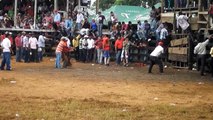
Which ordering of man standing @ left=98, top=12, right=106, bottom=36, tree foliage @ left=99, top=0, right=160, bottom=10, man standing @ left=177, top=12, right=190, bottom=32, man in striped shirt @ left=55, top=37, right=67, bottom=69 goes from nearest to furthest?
man in striped shirt @ left=55, top=37, right=67, bottom=69
man standing @ left=177, top=12, right=190, bottom=32
man standing @ left=98, top=12, right=106, bottom=36
tree foliage @ left=99, top=0, right=160, bottom=10

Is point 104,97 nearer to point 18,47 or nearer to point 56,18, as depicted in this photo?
point 18,47

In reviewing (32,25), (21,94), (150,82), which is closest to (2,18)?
(32,25)

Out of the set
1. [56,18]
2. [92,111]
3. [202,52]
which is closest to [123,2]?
[56,18]

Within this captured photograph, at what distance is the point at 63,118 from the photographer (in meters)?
9.59

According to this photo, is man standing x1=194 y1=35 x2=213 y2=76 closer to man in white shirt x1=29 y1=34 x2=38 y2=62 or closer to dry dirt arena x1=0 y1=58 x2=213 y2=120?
dry dirt arena x1=0 y1=58 x2=213 y2=120

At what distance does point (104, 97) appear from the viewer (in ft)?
42.4

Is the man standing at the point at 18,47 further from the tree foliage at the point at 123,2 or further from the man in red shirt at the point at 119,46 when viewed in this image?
the tree foliage at the point at 123,2

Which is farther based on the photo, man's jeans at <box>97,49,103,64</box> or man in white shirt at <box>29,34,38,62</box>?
man's jeans at <box>97,49,103,64</box>

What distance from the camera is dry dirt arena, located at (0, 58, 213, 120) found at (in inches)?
399

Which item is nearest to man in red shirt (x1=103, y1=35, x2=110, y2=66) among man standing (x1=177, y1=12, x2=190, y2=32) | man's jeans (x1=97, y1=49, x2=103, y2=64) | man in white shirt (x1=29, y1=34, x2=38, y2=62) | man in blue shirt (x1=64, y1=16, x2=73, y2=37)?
man's jeans (x1=97, y1=49, x2=103, y2=64)

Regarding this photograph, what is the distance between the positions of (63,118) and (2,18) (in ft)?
80.0

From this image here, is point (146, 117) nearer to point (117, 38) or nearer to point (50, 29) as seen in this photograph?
point (117, 38)

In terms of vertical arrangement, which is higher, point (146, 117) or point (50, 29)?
point (50, 29)

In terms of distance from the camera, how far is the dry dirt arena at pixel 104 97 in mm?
10133
